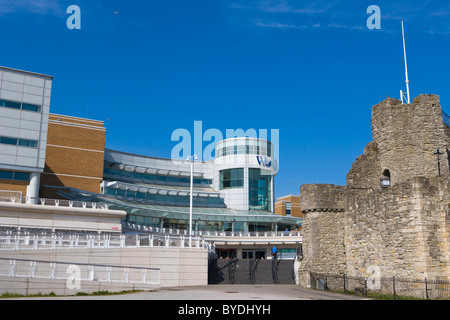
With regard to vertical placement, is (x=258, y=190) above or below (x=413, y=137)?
above

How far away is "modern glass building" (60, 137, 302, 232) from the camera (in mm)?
66875

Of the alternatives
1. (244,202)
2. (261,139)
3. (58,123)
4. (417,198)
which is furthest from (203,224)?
(417,198)

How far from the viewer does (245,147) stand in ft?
247

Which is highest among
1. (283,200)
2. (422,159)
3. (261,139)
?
(261,139)

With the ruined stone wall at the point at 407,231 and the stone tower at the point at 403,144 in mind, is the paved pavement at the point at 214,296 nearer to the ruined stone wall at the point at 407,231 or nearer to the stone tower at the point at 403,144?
the ruined stone wall at the point at 407,231

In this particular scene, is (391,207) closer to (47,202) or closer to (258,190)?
(47,202)

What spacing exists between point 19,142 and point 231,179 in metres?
38.8

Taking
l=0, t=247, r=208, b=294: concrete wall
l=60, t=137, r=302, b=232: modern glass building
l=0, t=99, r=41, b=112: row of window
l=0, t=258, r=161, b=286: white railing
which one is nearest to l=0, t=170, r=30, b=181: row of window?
l=0, t=99, r=41, b=112: row of window

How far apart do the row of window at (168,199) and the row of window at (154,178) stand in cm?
543

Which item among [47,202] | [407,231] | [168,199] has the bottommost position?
[407,231]

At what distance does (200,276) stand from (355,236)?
9.05 m

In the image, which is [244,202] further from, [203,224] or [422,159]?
[422,159]

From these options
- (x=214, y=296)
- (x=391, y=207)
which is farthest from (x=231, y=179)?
(x=214, y=296)

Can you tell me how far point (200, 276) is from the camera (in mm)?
25797
